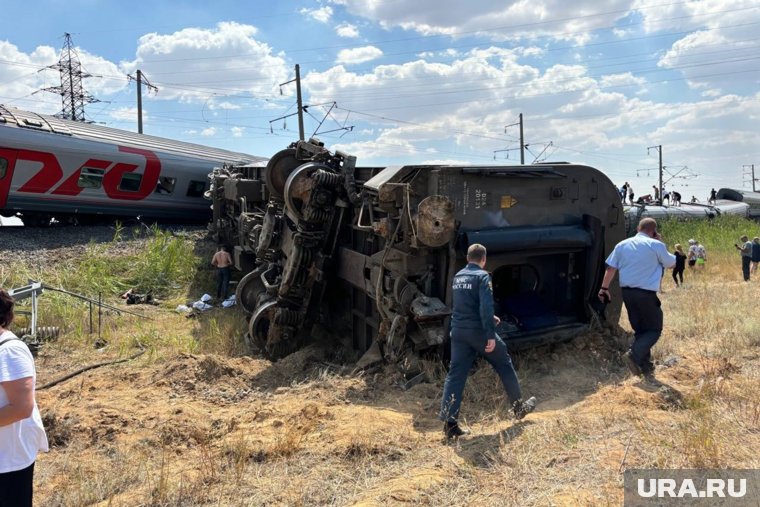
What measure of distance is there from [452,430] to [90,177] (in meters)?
13.6

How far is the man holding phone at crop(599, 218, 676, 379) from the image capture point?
5.20 m

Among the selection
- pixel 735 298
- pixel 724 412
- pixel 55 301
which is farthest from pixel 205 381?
pixel 735 298

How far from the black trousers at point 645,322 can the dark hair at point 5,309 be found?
4.83m

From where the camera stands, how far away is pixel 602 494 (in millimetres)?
3088

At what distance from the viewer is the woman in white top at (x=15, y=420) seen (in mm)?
2479

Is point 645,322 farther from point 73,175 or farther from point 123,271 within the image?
point 73,175

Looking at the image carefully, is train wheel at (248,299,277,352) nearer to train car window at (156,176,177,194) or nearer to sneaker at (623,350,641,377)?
sneaker at (623,350,641,377)

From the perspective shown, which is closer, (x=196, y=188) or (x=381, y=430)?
(x=381, y=430)

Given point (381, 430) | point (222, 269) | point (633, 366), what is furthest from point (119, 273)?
point (633, 366)

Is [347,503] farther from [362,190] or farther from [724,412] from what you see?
[362,190]

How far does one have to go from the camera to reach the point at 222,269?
11977 millimetres

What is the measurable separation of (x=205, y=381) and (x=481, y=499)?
3.62 metres

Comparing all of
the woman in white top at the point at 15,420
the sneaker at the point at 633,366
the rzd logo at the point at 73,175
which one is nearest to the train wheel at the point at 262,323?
the sneaker at the point at 633,366

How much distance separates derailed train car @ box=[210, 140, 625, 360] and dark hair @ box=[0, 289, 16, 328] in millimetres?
3584
